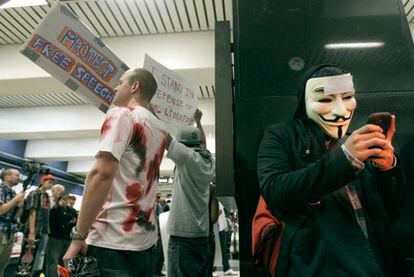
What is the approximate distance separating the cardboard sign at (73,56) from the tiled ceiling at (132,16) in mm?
2534

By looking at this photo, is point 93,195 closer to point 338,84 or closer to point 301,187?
point 301,187

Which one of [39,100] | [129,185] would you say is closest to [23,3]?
[129,185]

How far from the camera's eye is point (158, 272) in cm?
468

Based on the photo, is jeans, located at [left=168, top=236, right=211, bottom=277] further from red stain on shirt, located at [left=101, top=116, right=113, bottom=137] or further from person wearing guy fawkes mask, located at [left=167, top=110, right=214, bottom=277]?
red stain on shirt, located at [left=101, top=116, right=113, bottom=137]

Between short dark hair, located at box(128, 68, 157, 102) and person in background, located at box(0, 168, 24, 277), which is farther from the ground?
short dark hair, located at box(128, 68, 157, 102)

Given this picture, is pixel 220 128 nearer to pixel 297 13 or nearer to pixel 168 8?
pixel 297 13

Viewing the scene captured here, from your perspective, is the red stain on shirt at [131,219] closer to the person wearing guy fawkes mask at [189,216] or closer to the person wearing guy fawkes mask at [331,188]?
the person wearing guy fawkes mask at [331,188]

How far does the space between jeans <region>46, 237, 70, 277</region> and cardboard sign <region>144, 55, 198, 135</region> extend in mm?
3111

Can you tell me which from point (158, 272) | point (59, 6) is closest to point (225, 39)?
point (59, 6)

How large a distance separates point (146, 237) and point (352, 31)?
134 centimetres

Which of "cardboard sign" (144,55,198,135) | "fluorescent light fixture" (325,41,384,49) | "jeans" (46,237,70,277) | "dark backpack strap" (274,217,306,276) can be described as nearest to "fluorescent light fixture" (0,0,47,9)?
"cardboard sign" (144,55,198,135)

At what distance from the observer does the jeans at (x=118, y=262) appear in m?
A: 1.12

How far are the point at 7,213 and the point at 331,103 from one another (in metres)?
3.95

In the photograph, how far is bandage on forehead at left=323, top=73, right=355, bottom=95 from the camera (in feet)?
3.13
